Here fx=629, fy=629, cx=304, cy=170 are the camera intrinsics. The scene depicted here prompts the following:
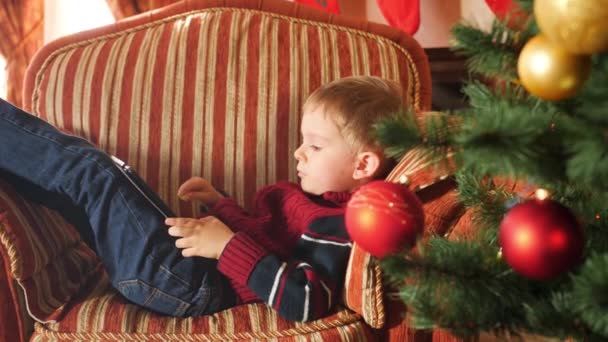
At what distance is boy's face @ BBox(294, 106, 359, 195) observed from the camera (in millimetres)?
1205

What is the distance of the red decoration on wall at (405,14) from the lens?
1988 mm

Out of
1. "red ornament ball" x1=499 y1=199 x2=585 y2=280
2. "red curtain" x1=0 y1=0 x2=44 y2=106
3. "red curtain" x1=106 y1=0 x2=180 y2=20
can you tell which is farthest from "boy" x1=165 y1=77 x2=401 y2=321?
"red curtain" x1=0 y1=0 x2=44 y2=106

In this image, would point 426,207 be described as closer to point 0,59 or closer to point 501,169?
point 501,169

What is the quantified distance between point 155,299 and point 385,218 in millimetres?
524

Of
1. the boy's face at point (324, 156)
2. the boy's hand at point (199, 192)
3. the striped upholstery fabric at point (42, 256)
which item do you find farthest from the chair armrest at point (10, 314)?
the boy's face at point (324, 156)

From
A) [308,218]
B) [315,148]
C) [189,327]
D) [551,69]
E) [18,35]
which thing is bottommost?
[189,327]

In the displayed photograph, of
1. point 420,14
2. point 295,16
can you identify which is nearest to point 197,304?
point 295,16

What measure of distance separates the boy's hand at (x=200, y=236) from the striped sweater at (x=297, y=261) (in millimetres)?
24

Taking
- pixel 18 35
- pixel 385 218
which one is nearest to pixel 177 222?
pixel 385 218

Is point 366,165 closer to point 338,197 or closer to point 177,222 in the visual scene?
point 338,197

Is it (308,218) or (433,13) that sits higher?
(433,13)

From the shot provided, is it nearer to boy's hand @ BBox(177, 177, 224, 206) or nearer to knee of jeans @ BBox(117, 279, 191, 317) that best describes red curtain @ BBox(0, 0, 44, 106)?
boy's hand @ BBox(177, 177, 224, 206)

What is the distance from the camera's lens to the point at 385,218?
0.76 m

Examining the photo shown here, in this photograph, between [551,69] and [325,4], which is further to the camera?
[325,4]
